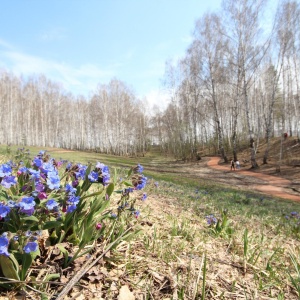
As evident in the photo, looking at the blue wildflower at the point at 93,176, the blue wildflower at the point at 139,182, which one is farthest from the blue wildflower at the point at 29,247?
the blue wildflower at the point at 139,182

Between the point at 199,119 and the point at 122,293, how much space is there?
115ft

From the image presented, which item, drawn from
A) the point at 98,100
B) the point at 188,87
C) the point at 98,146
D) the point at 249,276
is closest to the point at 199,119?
the point at 188,87

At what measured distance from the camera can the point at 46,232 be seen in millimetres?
1737

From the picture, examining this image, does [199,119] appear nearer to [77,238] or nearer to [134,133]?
[134,133]

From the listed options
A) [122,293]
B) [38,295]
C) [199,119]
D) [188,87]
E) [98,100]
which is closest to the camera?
[38,295]

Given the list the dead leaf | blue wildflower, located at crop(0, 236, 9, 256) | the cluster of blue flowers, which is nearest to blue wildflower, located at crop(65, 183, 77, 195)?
the cluster of blue flowers

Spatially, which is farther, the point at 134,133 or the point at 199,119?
the point at 134,133

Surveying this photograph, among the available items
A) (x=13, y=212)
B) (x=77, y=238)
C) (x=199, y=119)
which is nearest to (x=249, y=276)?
(x=77, y=238)

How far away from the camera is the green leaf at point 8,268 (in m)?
1.20

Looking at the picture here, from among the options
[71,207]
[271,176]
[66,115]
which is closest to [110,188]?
[71,207]

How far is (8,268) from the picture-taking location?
1.23 metres

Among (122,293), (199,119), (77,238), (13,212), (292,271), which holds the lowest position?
(292,271)

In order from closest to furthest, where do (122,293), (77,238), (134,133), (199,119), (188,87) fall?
(122,293)
(77,238)
(188,87)
(199,119)
(134,133)

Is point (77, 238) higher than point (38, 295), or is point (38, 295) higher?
A: point (77, 238)
